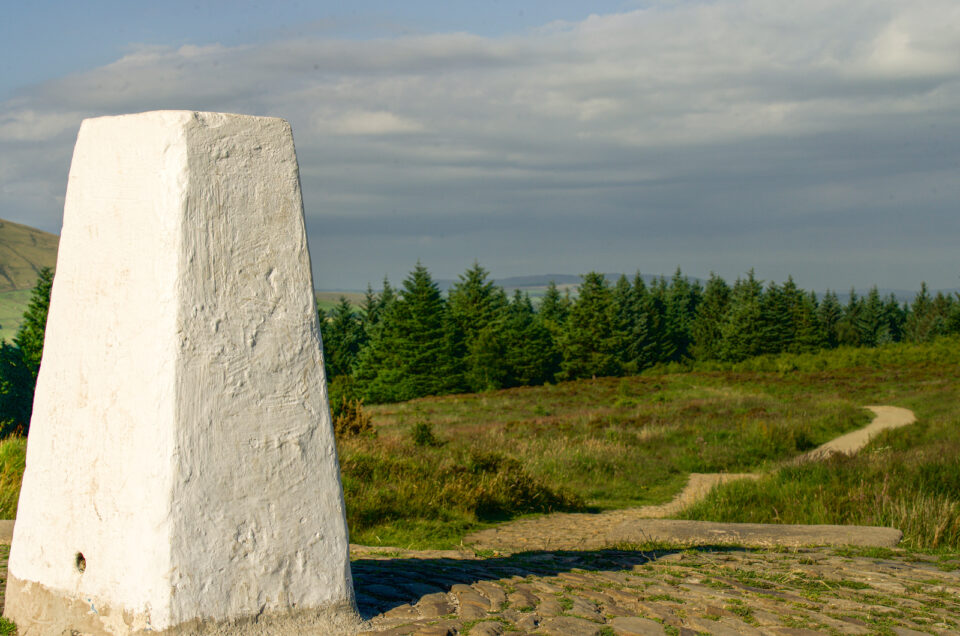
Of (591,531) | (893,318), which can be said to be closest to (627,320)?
(893,318)

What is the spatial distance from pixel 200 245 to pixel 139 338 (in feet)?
1.69

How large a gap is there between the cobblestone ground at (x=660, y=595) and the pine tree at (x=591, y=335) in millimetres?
51992

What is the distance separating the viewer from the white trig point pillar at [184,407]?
3.50 metres

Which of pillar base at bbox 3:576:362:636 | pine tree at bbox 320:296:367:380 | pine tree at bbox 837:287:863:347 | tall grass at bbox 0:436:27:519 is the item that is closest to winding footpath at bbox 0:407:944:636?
pillar base at bbox 3:576:362:636

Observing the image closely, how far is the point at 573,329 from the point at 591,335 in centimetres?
163

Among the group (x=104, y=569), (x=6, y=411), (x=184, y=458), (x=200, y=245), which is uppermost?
(x=200, y=245)

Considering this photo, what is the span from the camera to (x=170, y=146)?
146 inches

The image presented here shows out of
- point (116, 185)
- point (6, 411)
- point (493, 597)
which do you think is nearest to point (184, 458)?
point (116, 185)

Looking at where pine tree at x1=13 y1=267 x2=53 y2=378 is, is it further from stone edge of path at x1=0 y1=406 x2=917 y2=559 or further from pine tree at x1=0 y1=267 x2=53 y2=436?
stone edge of path at x1=0 y1=406 x2=917 y2=559

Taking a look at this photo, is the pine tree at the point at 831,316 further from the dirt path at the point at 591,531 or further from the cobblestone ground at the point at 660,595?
the cobblestone ground at the point at 660,595

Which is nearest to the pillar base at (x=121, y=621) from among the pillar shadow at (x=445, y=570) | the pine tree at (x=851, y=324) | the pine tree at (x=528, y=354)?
the pillar shadow at (x=445, y=570)

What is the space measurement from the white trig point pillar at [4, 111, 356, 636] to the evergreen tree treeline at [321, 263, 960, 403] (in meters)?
37.3

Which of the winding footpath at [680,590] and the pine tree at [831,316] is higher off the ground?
the pine tree at [831,316]

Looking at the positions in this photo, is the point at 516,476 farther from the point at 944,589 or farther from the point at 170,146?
the point at 170,146
